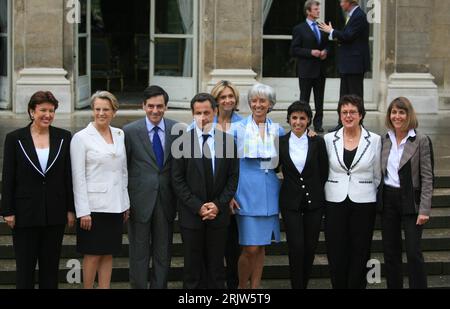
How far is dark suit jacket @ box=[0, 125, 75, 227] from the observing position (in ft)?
22.5

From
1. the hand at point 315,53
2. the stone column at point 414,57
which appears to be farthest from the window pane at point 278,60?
the hand at point 315,53

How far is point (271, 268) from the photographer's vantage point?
27.5ft

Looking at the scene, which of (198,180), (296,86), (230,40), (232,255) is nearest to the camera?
(198,180)

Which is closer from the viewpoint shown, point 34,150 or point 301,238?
point 34,150

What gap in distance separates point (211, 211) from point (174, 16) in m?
9.71

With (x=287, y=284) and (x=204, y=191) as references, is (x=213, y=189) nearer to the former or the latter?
(x=204, y=191)

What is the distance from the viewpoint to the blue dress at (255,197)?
7.43 m

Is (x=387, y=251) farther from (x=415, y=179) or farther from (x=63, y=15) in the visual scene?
(x=63, y=15)

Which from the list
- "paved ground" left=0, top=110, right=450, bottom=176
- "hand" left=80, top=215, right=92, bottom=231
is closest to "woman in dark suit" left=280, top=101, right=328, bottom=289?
"hand" left=80, top=215, right=92, bottom=231

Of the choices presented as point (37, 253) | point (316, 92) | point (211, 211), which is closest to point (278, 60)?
point (316, 92)

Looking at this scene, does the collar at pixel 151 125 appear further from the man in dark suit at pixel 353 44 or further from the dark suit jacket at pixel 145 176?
the man in dark suit at pixel 353 44

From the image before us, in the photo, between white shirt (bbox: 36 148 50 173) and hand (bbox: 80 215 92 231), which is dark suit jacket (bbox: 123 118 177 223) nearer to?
hand (bbox: 80 215 92 231)

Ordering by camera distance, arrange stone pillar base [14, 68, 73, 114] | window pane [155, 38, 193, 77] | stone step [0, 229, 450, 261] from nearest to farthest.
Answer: stone step [0, 229, 450, 261] → stone pillar base [14, 68, 73, 114] → window pane [155, 38, 193, 77]

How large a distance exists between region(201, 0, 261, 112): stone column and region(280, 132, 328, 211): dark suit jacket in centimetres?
767
